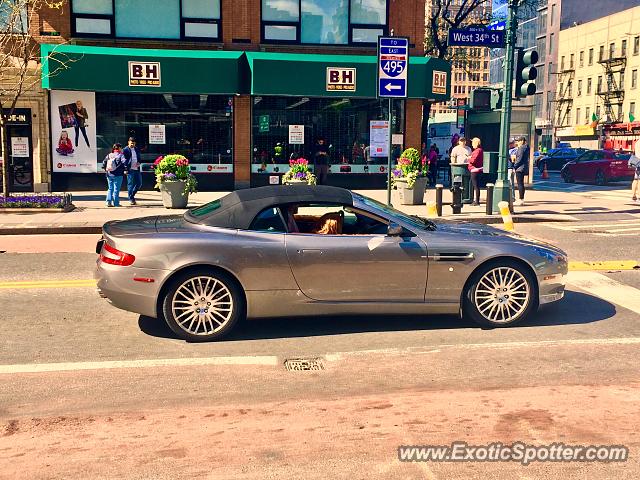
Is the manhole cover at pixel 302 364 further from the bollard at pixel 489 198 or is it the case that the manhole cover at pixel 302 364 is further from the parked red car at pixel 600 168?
the parked red car at pixel 600 168

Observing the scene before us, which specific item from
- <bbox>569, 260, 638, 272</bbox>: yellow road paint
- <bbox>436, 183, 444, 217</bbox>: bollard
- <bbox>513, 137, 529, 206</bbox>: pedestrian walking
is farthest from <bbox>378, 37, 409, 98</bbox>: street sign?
<bbox>513, 137, 529, 206</bbox>: pedestrian walking

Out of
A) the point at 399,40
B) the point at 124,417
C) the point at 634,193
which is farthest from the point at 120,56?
the point at 124,417

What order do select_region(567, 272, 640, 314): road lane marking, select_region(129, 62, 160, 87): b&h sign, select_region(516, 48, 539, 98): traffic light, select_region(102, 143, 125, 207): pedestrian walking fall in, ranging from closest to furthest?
1. select_region(567, 272, 640, 314): road lane marking
2. select_region(516, 48, 539, 98): traffic light
3. select_region(102, 143, 125, 207): pedestrian walking
4. select_region(129, 62, 160, 87): b&h sign

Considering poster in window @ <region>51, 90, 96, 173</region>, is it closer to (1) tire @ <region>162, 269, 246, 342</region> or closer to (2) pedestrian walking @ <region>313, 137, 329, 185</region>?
(2) pedestrian walking @ <region>313, 137, 329, 185</region>

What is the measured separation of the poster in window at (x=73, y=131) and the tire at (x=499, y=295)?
18.6 meters

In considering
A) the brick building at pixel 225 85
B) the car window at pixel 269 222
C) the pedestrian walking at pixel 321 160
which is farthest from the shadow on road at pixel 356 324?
the brick building at pixel 225 85

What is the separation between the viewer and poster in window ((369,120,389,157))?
23.9 m

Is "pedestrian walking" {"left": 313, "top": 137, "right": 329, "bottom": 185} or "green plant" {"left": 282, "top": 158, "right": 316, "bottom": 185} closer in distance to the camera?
"green plant" {"left": 282, "top": 158, "right": 316, "bottom": 185}

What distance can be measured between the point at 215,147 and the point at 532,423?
19921 mm

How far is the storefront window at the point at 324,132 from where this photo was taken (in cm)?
2344

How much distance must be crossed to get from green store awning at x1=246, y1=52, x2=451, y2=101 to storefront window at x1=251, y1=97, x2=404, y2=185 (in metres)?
0.93

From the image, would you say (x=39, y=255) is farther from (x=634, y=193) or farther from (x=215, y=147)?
(x=634, y=193)

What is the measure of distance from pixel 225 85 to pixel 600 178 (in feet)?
57.8

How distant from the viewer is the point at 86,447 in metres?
4.21
